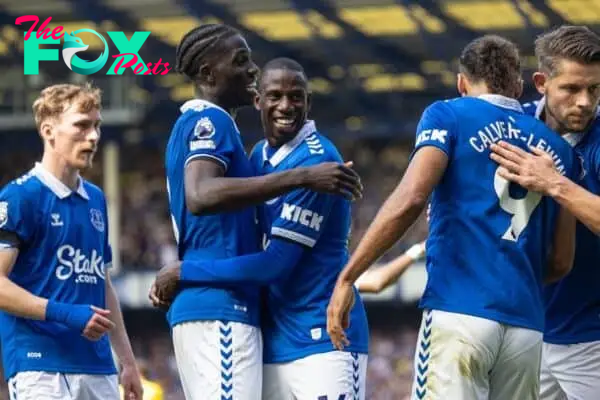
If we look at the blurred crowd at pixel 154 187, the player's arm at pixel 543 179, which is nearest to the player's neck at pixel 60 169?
the player's arm at pixel 543 179

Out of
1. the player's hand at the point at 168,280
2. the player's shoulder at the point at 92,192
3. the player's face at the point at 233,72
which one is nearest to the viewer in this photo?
the player's hand at the point at 168,280

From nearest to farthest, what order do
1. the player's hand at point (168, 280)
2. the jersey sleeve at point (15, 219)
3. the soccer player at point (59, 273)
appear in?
the player's hand at point (168, 280) → the soccer player at point (59, 273) → the jersey sleeve at point (15, 219)

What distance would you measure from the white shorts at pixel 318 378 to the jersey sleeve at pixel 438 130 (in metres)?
1.05

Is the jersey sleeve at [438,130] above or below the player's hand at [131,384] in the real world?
above

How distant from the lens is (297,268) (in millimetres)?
6203

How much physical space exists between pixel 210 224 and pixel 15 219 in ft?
3.91

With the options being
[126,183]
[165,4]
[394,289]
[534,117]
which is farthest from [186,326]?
[126,183]

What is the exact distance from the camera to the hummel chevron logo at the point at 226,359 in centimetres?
598

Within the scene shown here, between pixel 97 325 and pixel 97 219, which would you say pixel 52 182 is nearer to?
pixel 97 219

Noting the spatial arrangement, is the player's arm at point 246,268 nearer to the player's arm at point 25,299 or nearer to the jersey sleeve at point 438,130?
the player's arm at point 25,299

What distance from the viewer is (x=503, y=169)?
567cm

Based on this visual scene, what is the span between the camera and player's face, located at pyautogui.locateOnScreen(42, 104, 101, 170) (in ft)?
23.2

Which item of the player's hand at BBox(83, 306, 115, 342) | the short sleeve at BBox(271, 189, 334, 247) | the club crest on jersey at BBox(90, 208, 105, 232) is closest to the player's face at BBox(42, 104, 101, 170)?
the club crest on jersey at BBox(90, 208, 105, 232)

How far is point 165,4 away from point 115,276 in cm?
567
